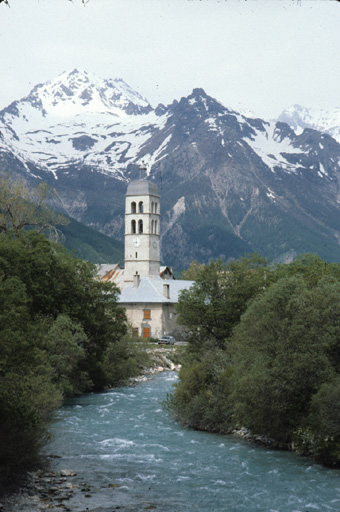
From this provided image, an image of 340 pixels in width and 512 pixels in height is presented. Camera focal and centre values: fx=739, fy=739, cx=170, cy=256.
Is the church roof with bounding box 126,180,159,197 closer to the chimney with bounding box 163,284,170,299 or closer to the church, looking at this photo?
the church

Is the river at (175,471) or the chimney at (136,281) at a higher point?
the chimney at (136,281)

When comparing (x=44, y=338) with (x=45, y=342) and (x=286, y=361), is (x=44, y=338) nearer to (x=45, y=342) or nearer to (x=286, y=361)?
(x=45, y=342)

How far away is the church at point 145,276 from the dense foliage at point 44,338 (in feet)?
117

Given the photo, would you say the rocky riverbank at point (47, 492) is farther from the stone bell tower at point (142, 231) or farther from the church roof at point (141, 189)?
the church roof at point (141, 189)

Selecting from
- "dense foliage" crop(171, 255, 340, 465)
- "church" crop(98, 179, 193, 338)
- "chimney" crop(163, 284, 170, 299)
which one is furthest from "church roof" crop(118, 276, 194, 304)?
"dense foliage" crop(171, 255, 340, 465)

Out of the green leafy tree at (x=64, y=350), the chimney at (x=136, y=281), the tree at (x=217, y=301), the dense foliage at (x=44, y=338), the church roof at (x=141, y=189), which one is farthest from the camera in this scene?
the church roof at (x=141, y=189)

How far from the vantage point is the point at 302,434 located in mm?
32406

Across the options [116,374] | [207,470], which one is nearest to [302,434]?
[207,470]

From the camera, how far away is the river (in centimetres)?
2533

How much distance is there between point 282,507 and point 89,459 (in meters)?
10.00

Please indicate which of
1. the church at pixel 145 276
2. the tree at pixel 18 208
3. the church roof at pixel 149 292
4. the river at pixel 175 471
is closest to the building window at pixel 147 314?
the church at pixel 145 276

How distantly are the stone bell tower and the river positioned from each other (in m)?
83.3

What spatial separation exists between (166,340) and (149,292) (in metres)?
11.6

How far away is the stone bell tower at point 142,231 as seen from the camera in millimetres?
126000
